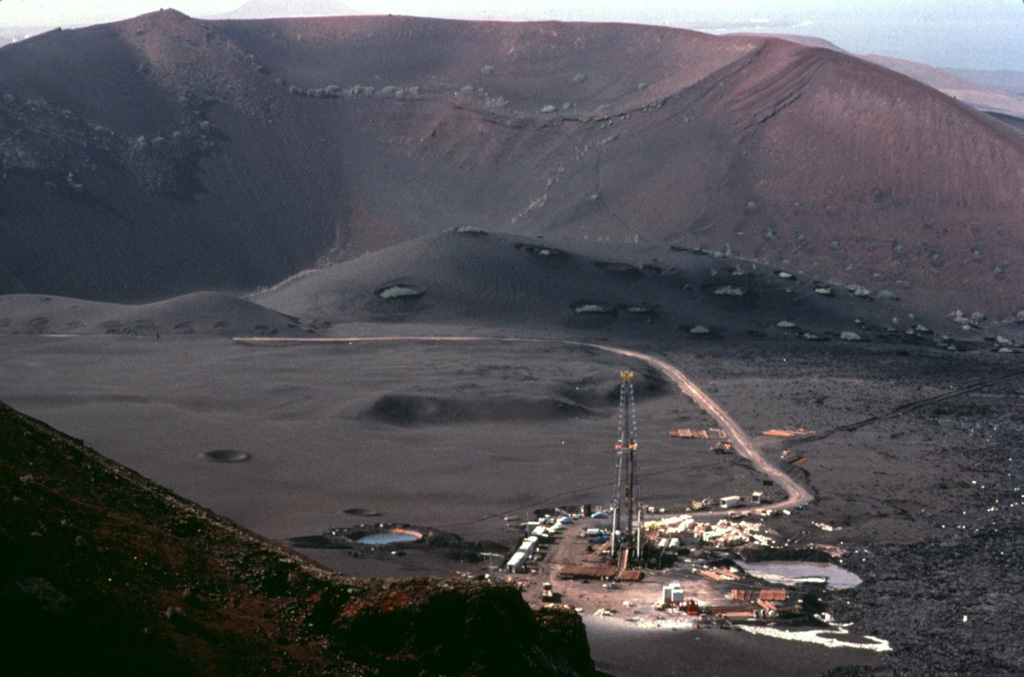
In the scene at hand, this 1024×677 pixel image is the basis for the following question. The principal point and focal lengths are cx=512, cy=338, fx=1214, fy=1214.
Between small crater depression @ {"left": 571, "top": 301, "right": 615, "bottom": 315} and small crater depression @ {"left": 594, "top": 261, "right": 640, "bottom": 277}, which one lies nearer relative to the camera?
small crater depression @ {"left": 571, "top": 301, "right": 615, "bottom": 315}

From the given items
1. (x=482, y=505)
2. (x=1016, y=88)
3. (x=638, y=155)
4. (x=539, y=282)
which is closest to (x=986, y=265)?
(x=638, y=155)

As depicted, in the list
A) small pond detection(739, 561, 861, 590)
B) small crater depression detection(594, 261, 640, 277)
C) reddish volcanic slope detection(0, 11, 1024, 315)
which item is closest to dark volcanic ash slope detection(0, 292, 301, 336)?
reddish volcanic slope detection(0, 11, 1024, 315)

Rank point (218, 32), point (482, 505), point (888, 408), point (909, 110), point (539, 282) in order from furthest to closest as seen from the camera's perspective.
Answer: point (218, 32) → point (909, 110) → point (539, 282) → point (888, 408) → point (482, 505)

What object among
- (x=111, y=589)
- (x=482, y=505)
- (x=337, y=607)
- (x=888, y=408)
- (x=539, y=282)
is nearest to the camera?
(x=111, y=589)

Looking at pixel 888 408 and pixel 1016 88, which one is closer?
pixel 888 408

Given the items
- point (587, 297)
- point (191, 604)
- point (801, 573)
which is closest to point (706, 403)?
point (587, 297)

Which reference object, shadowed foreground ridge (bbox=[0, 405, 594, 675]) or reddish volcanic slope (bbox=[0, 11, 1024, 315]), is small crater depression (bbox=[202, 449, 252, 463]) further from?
reddish volcanic slope (bbox=[0, 11, 1024, 315])

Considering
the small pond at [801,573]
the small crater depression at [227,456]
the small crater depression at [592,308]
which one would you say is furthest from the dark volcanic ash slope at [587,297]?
the small pond at [801,573]

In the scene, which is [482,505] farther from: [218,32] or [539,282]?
[218,32]
